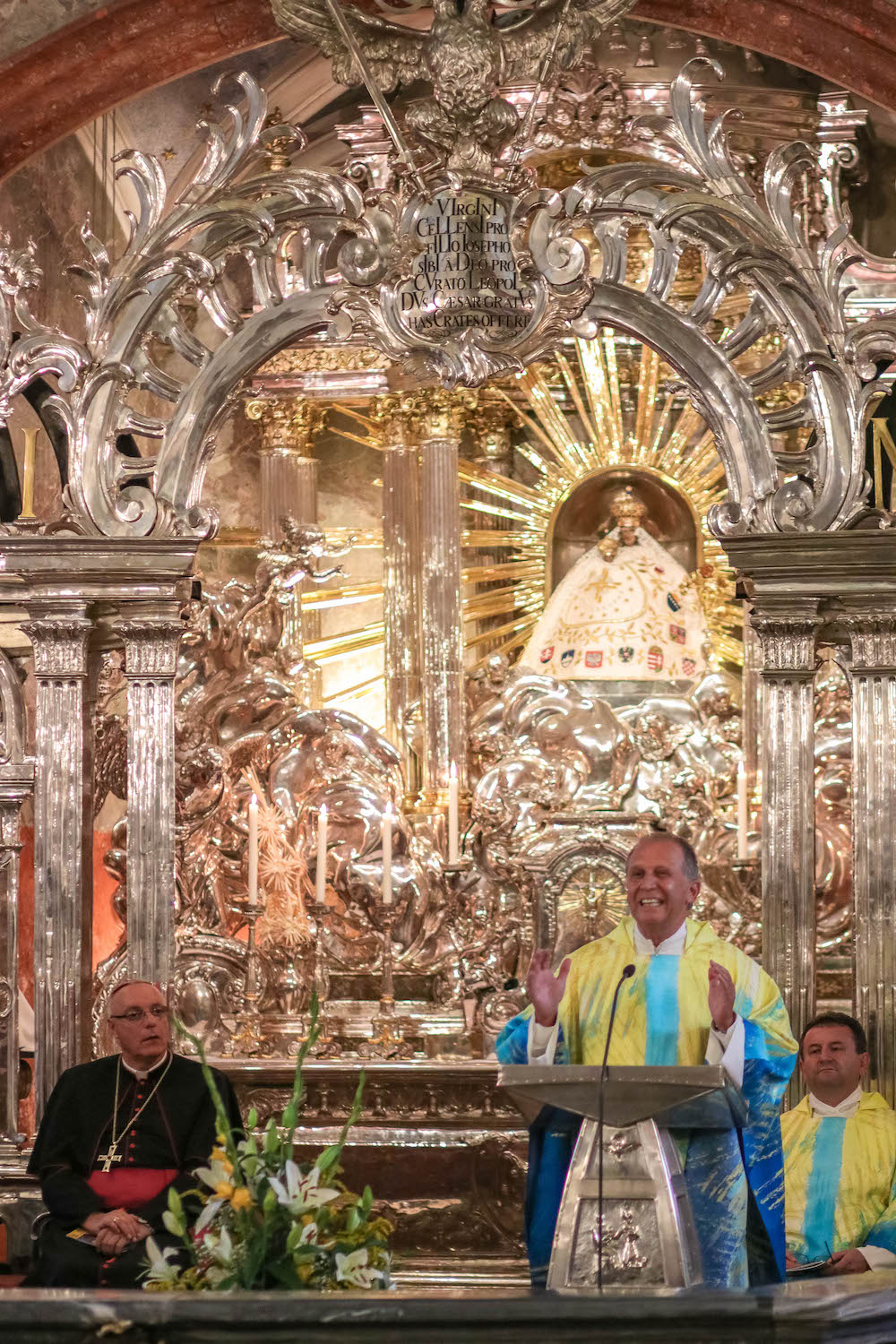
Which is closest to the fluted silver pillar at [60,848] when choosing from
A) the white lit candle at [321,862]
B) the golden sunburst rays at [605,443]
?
the white lit candle at [321,862]

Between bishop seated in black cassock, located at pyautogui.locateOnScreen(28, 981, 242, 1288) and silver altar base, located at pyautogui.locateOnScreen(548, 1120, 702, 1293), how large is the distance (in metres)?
1.35

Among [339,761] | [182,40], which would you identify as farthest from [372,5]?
[339,761]

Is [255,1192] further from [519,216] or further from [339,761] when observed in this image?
[339,761]

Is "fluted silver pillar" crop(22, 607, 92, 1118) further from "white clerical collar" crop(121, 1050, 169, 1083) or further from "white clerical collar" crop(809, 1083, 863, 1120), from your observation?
"white clerical collar" crop(809, 1083, 863, 1120)

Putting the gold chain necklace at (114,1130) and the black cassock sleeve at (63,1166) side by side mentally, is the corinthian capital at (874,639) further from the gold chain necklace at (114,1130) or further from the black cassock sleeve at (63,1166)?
the black cassock sleeve at (63,1166)

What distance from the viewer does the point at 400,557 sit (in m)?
11.4

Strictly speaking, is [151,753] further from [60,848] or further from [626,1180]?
[626,1180]

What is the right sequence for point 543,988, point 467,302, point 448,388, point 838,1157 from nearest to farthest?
point 543,988 < point 838,1157 < point 467,302 < point 448,388

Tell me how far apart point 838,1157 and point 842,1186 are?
0.31 ft

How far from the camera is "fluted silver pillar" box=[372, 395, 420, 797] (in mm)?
11289

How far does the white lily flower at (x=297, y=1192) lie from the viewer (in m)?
5.26

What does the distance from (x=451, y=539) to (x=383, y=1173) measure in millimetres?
3825

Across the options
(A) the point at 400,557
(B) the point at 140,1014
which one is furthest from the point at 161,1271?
(A) the point at 400,557

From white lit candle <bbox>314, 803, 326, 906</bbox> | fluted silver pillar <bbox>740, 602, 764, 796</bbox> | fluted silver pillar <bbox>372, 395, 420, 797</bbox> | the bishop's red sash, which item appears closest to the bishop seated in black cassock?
the bishop's red sash
